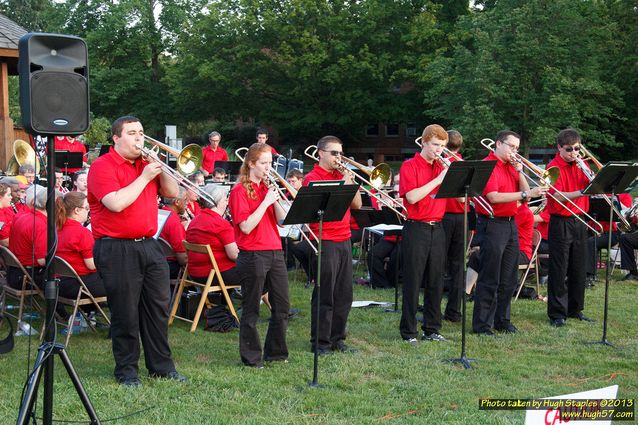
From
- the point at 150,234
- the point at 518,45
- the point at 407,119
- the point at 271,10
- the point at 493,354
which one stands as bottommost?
the point at 493,354

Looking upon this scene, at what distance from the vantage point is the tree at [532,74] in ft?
98.5

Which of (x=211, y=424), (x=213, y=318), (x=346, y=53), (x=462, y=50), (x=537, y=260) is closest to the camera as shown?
(x=211, y=424)

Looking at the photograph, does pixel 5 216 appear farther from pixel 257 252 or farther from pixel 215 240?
pixel 257 252

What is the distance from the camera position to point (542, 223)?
36.3 ft

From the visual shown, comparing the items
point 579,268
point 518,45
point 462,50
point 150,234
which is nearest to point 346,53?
point 462,50

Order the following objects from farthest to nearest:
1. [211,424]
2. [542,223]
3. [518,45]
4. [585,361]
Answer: [518,45] < [542,223] < [585,361] < [211,424]

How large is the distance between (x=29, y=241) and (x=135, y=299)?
2.37 meters

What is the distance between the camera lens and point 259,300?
6.49 metres

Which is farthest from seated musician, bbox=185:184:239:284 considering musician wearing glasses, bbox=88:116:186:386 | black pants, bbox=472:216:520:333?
black pants, bbox=472:216:520:333

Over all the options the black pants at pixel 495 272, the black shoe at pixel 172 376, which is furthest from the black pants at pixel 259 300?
the black pants at pixel 495 272

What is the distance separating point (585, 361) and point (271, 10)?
115ft

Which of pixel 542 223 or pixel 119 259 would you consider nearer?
pixel 119 259

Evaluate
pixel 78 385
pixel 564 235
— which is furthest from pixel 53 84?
pixel 564 235

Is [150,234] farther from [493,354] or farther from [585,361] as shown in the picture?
[585,361]
